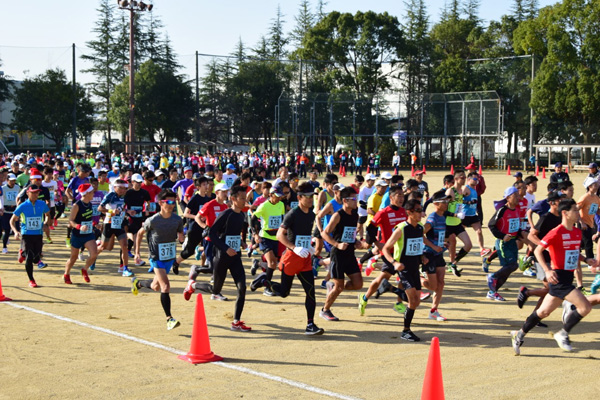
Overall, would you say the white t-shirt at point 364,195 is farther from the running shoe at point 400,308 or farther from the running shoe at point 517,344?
the running shoe at point 517,344

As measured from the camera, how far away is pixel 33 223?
12.1 meters

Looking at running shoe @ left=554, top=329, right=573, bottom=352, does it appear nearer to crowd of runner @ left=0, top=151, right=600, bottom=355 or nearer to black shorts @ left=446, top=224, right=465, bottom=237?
crowd of runner @ left=0, top=151, right=600, bottom=355

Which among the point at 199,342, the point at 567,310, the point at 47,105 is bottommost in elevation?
the point at 199,342

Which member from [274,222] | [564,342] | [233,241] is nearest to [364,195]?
[274,222]

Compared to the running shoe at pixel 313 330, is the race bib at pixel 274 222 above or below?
above

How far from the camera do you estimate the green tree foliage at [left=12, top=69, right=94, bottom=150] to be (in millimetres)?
57312

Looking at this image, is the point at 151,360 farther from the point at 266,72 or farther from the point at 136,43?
the point at 136,43

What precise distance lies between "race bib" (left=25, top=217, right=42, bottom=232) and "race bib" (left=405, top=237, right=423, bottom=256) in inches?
258

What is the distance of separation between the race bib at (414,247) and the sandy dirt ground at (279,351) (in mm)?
1072

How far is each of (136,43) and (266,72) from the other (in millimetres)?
19345

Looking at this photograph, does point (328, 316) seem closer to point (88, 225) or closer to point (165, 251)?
point (165, 251)

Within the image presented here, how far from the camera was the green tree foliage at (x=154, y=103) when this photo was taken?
60.5 meters

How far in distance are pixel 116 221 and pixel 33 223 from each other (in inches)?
60.5

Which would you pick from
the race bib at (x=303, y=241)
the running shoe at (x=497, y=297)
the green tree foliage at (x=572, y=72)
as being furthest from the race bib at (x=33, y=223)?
the green tree foliage at (x=572, y=72)
